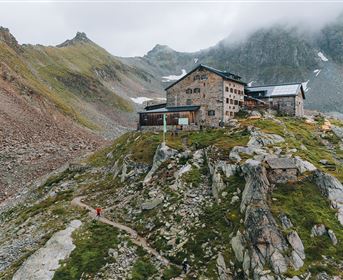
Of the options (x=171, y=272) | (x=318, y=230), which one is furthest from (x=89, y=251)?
(x=318, y=230)

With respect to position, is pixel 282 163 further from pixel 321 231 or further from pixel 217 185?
pixel 321 231

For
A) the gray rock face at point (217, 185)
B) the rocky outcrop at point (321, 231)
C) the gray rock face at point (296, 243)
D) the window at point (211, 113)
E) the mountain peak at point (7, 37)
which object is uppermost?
the mountain peak at point (7, 37)

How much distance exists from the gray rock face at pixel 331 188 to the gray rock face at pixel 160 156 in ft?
74.8

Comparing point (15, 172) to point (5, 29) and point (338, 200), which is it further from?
point (5, 29)

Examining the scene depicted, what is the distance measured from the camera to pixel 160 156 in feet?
210

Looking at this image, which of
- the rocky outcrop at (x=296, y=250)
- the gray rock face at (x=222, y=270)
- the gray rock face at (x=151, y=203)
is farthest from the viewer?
the gray rock face at (x=151, y=203)

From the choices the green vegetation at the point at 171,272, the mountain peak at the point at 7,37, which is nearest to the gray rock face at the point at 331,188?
the green vegetation at the point at 171,272

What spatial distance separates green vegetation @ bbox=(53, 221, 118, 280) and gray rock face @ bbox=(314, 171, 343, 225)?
85.6ft

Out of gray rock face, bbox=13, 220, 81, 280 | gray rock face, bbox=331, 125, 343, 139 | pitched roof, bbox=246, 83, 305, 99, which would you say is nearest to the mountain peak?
pitched roof, bbox=246, 83, 305, 99

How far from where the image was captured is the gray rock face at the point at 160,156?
62.5m

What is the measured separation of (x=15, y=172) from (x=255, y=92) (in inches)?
2397

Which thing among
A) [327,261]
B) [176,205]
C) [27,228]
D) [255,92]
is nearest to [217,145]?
[176,205]

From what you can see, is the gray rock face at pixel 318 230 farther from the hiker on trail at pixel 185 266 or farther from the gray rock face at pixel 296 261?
the hiker on trail at pixel 185 266

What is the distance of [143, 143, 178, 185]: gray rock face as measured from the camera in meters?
62.5
